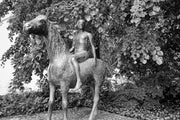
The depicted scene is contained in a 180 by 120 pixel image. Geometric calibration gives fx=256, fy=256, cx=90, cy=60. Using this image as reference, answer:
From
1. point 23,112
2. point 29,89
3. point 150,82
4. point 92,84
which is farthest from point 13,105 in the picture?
point 150,82

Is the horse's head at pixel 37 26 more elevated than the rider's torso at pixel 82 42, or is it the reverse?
the horse's head at pixel 37 26

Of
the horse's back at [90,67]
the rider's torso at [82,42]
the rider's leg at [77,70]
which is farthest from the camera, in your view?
the rider's torso at [82,42]

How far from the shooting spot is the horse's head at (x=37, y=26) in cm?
441

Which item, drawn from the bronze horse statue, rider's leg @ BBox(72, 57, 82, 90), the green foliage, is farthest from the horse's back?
the green foliage

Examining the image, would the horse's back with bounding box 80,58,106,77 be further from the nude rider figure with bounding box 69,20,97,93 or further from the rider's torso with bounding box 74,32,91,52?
the rider's torso with bounding box 74,32,91,52

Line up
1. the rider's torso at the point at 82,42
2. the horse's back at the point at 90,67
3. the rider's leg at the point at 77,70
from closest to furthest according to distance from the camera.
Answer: the rider's leg at the point at 77,70, the horse's back at the point at 90,67, the rider's torso at the point at 82,42

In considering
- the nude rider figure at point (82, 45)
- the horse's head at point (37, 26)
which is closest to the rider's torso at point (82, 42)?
the nude rider figure at point (82, 45)

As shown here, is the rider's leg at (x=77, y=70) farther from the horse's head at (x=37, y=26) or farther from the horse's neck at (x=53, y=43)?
the horse's head at (x=37, y=26)

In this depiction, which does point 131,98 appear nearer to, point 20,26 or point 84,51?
point 84,51

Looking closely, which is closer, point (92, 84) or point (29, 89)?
point (92, 84)

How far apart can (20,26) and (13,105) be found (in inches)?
89.8

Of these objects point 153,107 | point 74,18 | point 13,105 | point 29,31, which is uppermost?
point 74,18

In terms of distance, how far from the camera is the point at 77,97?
7.61 m

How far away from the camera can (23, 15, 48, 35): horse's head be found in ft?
14.5
